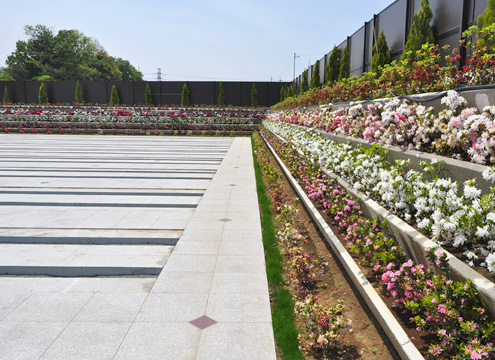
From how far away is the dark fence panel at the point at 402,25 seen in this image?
6.57m

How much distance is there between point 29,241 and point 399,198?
14.3 ft

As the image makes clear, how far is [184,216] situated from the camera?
5.84 metres

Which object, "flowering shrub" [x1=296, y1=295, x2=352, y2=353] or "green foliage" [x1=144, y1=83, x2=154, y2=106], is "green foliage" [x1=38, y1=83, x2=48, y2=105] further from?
"flowering shrub" [x1=296, y1=295, x2=352, y2=353]

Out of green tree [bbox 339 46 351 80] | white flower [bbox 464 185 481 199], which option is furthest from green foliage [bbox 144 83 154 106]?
white flower [bbox 464 185 481 199]

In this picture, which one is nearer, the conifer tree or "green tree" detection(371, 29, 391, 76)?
"green tree" detection(371, 29, 391, 76)

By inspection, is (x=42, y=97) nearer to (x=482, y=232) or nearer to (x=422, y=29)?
(x=422, y=29)

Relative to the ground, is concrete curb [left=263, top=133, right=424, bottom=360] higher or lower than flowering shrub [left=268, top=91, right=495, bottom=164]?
lower

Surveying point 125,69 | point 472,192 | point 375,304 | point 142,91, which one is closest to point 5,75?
point 125,69

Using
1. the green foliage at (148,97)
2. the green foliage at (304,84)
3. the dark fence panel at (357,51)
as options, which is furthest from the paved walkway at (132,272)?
the green foliage at (148,97)

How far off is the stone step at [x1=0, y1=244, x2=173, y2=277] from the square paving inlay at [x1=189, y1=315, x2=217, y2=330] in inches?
A: 44.9

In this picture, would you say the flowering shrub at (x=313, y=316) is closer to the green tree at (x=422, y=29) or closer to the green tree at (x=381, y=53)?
the green tree at (x=422, y=29)

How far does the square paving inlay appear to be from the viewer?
2852mm

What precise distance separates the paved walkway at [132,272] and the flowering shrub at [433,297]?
0.78 meters

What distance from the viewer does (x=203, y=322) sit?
2.91m
